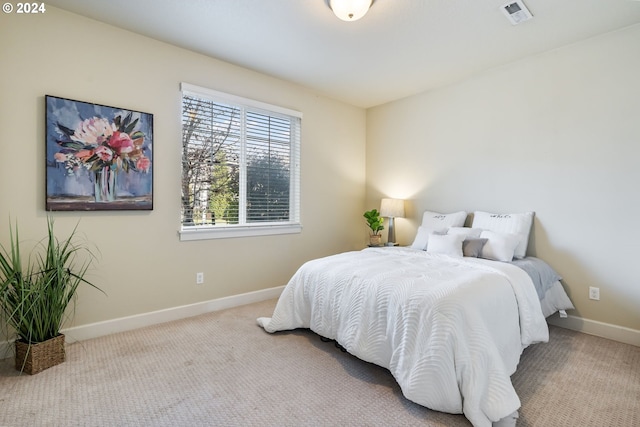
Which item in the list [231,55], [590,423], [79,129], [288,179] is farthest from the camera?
[288,179]

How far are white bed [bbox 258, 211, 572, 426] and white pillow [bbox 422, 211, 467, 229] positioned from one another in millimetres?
808

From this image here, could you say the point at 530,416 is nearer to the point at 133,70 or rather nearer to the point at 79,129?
the point at 79,129

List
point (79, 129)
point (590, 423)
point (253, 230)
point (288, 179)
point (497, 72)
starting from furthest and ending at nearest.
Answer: point (288, 179) < point (253, 230) < point (497, 72) < point (79, 129) < point (590, 423)

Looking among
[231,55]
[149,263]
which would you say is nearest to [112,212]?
[149,263]

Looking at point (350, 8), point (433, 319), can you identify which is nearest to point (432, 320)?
point (433, 319)

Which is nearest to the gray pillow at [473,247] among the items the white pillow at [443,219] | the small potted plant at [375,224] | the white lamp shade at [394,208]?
the white pillow at [443,219]

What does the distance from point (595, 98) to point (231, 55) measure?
11.1 ft

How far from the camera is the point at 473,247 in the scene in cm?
295

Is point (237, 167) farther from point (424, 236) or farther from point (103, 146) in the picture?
point (424, 236)

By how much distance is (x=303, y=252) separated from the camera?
160 inches

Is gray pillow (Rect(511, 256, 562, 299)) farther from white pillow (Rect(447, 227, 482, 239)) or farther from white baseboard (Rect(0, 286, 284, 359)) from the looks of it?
white baseboard (Rect(0, 286, 284, 359))

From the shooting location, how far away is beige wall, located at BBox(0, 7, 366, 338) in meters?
2.30

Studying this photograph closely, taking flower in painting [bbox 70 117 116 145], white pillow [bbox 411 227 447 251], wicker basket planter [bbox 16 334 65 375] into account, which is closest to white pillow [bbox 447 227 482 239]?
white pillow [bbox 411 227 447 251]

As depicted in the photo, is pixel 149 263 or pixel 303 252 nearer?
pixel 149 263
